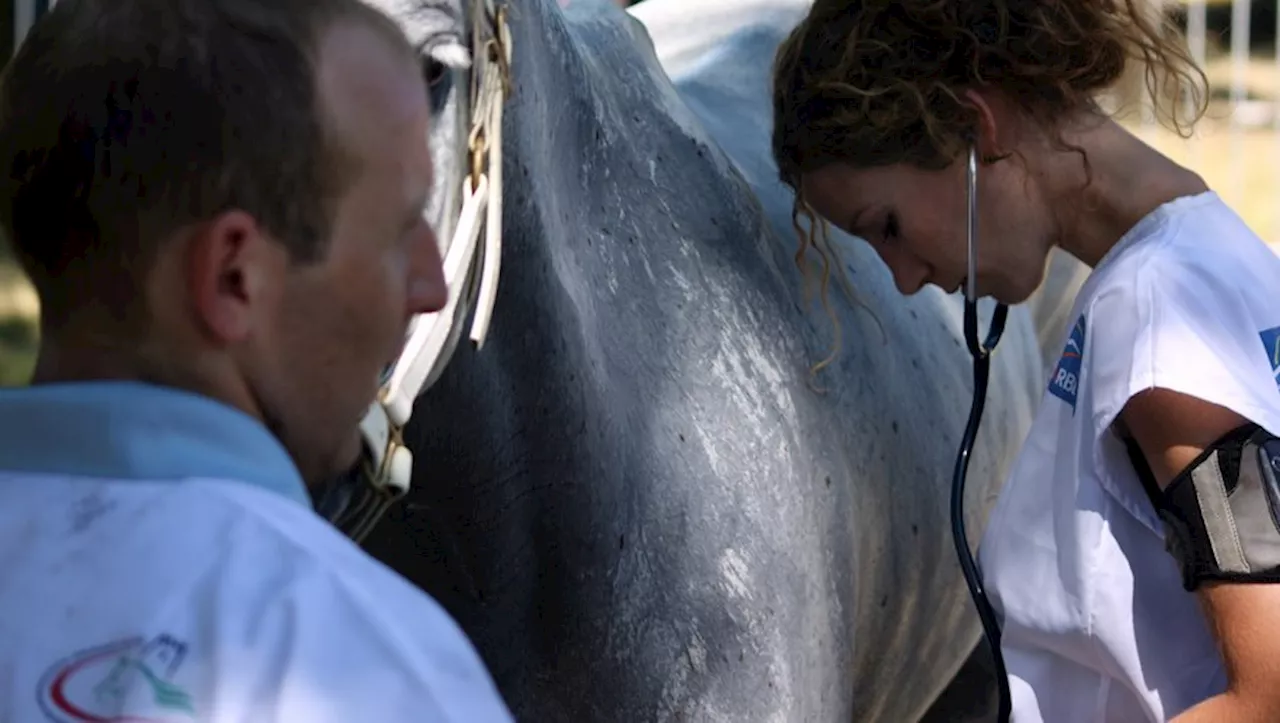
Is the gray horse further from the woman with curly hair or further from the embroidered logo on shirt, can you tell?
the embroidered logo on shirt

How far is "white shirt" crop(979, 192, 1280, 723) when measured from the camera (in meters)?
1.44

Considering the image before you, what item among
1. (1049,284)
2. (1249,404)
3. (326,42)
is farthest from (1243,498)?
(1049,284)

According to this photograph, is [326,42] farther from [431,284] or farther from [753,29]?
[753,29]

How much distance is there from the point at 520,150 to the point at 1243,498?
0.63 metres

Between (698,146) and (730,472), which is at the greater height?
(698,146)

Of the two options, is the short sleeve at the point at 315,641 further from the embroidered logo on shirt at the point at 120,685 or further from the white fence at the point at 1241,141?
the white fence at the point at 1241,141

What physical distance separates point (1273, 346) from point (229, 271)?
0.96 m

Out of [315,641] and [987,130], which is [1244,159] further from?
[315,641]

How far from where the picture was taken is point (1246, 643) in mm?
1401

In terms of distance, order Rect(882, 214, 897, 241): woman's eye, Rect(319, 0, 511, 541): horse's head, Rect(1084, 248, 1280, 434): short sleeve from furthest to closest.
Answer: Rect(882, 214, 897, 241): woman's eye → Rect(1084, 248, 1280, 434): short sleeve → Rect(319, 0, 511, 541): horse's head

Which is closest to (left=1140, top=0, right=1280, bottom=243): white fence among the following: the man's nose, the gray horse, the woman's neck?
the gray horse

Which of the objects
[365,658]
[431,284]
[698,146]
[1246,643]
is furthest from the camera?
[698,146]

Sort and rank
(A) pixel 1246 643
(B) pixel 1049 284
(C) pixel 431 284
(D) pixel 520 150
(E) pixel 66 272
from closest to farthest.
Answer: (E) pixel 66 272 → (C) pixel 431 284 → (A) pixel 1246 643 → (D) pixel 520 150 → (B) pixel 1049 284

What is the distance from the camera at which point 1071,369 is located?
155 centimetres
